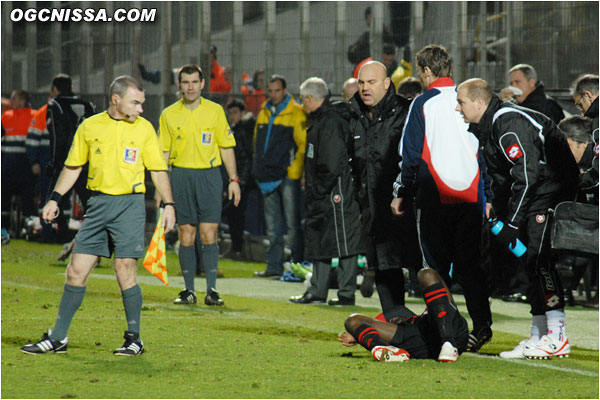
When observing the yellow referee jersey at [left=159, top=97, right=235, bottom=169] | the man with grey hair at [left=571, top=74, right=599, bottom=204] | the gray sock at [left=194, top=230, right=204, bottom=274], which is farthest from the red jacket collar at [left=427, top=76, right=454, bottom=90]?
the gray sock at [left=194, top=230, right=204, bottom=274]

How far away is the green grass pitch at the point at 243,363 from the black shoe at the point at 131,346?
7 cm

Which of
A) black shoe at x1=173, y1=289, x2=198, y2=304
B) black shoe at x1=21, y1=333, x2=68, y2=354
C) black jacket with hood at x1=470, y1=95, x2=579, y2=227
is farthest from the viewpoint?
black shoe at x1=173, y1=289, x2=198, y2=304

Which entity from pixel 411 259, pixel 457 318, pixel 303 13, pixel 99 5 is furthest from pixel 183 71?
pixel 99 5

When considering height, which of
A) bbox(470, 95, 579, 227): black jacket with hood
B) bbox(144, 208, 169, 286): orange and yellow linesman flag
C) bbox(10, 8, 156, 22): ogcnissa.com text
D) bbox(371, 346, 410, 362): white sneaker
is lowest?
bbox(371, 346, 410, 362): white sneaker

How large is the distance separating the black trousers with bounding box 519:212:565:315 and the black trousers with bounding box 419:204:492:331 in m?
0.36

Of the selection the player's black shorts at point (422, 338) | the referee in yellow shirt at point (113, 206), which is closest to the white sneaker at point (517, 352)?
the player's black shorts at point (422, 338)

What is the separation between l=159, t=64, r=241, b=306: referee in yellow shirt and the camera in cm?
1113

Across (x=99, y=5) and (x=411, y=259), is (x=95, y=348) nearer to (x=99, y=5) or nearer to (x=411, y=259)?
(x=411, y=259)

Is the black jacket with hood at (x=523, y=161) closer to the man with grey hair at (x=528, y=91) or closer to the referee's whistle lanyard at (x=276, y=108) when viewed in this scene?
the man with grey hair at (x=528, y=91)

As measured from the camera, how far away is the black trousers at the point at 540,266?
800 cm

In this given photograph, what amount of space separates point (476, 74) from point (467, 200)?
6.85 metres

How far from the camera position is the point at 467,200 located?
8.20 metres

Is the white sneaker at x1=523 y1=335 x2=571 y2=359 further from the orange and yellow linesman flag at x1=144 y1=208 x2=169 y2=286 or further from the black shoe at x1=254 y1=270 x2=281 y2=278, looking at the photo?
the black shoe at x1=254 y1=270 x2=281 y2=278

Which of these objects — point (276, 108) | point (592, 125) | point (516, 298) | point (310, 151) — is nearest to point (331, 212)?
point (310, 151)
